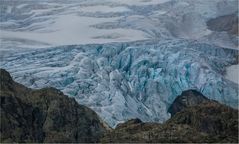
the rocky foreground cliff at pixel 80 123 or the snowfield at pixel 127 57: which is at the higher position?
the rocky foreground cliff at pixel 80 123

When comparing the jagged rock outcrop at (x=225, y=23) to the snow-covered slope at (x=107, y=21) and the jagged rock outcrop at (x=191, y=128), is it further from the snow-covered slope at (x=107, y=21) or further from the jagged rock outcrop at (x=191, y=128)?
the jagged rock outcrop at (x=191, y=128)

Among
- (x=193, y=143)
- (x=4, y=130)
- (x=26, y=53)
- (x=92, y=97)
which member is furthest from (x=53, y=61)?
(x=193, y=143)

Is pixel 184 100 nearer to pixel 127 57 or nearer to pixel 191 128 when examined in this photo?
pixel 127 57

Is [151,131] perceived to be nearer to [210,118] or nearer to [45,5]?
[210,118]

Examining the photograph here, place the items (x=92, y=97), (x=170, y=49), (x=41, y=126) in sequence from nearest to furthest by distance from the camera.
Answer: (x=41, y=126) < (x=92, y=97) < (x=170, y=49)

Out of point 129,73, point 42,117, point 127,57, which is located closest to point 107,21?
point 127,57

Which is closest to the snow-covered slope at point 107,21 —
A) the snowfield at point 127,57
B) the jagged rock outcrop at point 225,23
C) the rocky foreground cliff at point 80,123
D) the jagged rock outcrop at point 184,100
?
the snowfield at point 127,57
